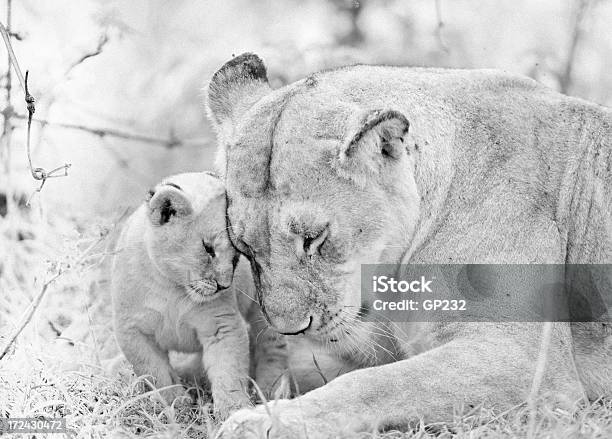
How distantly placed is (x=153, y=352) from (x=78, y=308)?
1615 millimetres

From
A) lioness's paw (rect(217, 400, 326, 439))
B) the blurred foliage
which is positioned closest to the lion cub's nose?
lioness's paw (rect(217, 400, 326, 439))

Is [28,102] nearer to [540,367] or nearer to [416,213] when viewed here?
[416,213]

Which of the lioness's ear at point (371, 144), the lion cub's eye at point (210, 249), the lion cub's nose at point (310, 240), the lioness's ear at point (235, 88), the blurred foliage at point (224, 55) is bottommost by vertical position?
the lion cub's nose at point (310, 240)

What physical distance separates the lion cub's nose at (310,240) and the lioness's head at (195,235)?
555mm

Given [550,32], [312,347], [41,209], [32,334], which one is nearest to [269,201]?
[312,347]

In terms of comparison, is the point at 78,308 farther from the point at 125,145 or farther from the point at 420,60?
the point at 420,60

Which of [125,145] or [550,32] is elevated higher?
[550,32]

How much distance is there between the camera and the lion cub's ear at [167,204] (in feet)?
13.9

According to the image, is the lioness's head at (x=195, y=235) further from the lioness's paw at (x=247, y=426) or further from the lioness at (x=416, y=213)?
the lioness's paw at (x=247, y=426)

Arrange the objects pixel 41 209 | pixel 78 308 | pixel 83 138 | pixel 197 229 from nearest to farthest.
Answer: pixel 197 229, pixel 78 308, pixel 41 209, pixel 83 138

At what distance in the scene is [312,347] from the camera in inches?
182

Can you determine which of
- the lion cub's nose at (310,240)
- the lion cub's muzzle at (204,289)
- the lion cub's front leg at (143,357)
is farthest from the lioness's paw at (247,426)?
the lion cub's front leg at (143,357)

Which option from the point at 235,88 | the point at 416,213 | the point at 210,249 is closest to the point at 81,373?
the point at 210,249

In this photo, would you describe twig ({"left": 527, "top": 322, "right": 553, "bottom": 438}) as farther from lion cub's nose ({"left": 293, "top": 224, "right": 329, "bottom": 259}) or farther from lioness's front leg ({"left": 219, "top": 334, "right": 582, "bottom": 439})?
lion cub's nose ({"left": 293, "top": 224, "right": 329, "bottom": 259})
